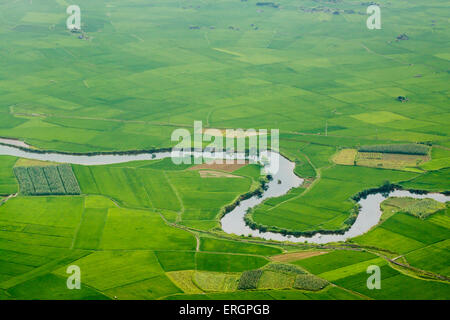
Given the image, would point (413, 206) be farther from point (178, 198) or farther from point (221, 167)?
point (178, 198)

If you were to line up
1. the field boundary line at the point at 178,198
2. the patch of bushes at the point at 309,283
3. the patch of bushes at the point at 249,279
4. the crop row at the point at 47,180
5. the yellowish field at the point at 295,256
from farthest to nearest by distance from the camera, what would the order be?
the crop row at the point at 47,180
the field boundary line at the point at 178,198
the yellowish field at the point at 295,256
the patch of bushes at the point at 249,279
the patch of bushes at the point at 309,283

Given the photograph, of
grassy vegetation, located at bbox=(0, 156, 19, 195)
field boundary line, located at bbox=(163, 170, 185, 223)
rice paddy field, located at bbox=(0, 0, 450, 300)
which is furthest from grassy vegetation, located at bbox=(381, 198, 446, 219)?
grassy vegetation, located at bbox=(0, 156, 19, 195)

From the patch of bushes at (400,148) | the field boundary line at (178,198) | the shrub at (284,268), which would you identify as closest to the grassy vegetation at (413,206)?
the patch of bushes at (400,148)

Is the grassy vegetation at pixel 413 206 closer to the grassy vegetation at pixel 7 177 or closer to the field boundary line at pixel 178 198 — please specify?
the field boundary line at pixel 178 198

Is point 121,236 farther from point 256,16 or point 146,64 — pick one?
point 256,16

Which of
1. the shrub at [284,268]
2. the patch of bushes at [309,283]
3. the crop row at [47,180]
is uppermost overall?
the crop row at [47,180]

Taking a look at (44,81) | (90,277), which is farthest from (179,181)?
(44,81)

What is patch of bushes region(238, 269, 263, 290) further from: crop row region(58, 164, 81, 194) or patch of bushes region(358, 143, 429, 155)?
patch of bushes region(358, 143, 429, 155)
